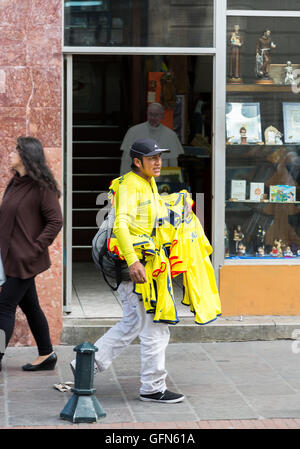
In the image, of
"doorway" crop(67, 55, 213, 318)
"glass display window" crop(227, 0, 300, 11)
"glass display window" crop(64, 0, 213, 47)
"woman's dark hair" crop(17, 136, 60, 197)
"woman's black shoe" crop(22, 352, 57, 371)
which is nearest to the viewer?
"woman's dark hair" crop(17, 136, 60, 197)

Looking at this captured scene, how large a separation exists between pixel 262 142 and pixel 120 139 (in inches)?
235

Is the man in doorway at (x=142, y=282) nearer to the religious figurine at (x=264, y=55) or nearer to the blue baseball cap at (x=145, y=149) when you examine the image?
the blue baseball cap at (x=145, y=149)

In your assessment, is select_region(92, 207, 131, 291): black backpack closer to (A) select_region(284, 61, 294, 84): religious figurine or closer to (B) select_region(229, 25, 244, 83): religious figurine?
(B) select_region(229, 25, 244, 83): religious figurine

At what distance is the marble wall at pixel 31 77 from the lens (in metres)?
8.15

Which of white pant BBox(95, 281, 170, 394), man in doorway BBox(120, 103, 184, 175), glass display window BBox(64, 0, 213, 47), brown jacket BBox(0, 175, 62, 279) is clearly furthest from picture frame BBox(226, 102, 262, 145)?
white pant BBox(95, 281, 170, 394)

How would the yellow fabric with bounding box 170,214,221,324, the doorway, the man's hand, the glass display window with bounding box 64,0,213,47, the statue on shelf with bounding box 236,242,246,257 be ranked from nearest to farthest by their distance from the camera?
the man's hand → the yellow fabric with bounding box 170,214,221,324 → the glass display window with bounding box 64,0,213,47 → the statue on shelf with bounding box 236,242,246,257 → the doorway

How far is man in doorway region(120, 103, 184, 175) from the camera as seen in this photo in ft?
34.8

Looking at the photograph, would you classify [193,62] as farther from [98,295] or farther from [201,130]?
→ [98,295]

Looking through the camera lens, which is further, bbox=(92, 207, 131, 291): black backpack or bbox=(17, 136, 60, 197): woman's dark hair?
bbox=(17, 136, 60, 197): woman's dark hair

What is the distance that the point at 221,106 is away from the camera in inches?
345

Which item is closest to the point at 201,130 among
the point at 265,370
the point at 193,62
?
the point at 193,62

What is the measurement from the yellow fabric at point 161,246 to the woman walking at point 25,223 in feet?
2.37

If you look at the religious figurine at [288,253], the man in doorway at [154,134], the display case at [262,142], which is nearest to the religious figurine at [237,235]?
the display case at [262,142]

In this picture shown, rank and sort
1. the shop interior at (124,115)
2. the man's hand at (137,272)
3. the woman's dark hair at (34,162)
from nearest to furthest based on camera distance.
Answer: the man's hand at (137,272)
the woman's dark hair at (34,162)
the shop interior at (124,115)
